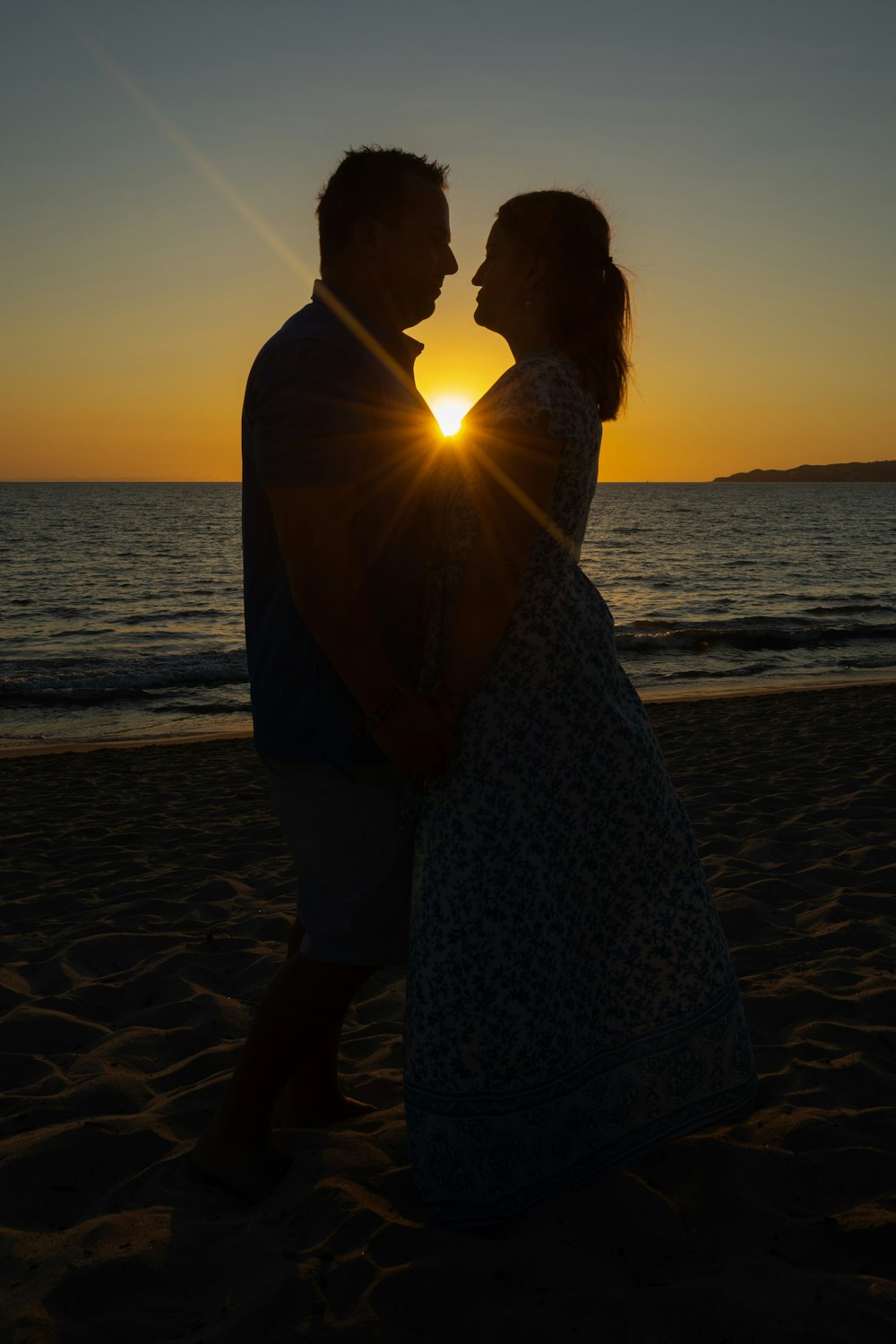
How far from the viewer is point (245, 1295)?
5.89 ft

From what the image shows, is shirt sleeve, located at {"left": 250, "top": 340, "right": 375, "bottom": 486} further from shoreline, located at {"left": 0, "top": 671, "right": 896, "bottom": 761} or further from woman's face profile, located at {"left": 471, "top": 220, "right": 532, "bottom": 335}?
shoreline, located at {"left": 0, "top": 671, "right": 896, "bottom": 761}

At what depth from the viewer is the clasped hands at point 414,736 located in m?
1.90

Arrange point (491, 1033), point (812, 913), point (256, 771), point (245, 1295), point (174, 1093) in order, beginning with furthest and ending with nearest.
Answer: point (256, 771) → point (812, 913) → point (174, 1093) → point (491, 1033) → point (245, 1295)

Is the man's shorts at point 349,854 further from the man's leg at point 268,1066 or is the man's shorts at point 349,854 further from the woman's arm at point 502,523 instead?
the woman's arm at point 502,523

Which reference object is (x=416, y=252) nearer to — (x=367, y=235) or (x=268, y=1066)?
(x=367, y=235)

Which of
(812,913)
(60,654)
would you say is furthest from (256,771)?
(60,654)

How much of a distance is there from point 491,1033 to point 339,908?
399mm

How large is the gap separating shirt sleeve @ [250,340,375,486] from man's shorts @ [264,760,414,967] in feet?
1.97

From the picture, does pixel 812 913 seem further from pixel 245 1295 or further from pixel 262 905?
pixel 245 1295

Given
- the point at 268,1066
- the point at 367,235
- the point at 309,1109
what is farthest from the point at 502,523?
the point at 309,1109

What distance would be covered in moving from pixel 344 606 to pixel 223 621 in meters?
20.8

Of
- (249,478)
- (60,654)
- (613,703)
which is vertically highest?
(249,478)

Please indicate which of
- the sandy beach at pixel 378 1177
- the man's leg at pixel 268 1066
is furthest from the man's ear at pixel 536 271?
the sandy beach at pixel 378 1177

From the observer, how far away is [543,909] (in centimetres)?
199
